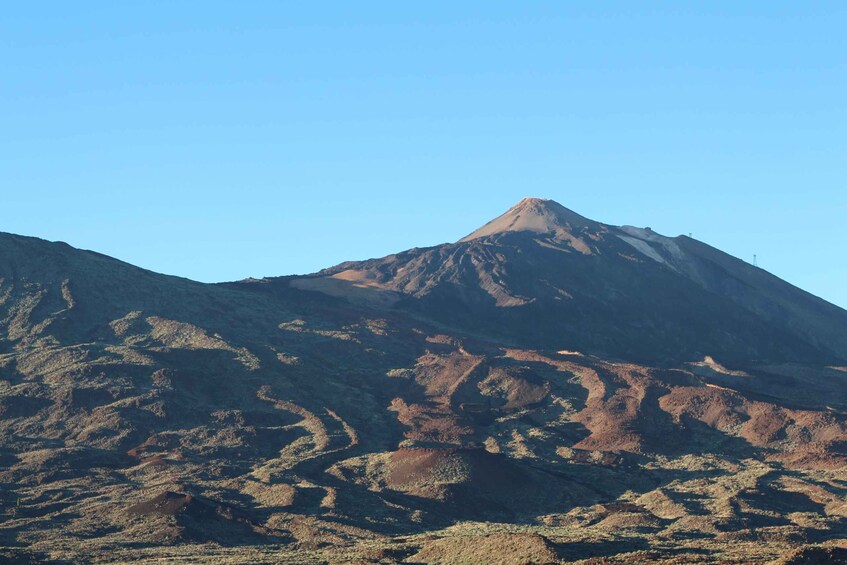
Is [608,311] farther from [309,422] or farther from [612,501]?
[612,501]

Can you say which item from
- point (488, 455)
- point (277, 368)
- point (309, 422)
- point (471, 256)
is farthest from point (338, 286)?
point (488, 455)

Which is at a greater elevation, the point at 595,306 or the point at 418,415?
the point at 595,306

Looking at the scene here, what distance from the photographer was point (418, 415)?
127562mm

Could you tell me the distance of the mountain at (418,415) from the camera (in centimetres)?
8519

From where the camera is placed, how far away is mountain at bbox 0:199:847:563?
85188 mm

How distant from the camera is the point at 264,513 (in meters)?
92.1

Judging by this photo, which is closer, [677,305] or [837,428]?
[837,428]

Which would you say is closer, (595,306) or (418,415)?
(418,415)

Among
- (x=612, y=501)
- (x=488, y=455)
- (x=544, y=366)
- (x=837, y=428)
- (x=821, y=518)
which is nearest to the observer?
(x=821, y=518)

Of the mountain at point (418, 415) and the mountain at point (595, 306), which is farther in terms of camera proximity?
the mountain at point (595, 306)

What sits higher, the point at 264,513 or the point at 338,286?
the point at 338,286

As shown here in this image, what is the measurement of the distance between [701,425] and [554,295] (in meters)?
59.9

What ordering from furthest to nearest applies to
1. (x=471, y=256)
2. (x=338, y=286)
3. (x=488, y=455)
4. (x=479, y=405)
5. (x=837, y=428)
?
(x=471, y=256) < (x=338, y=286) < (x=479, y=405) < (x=837, y=428) < (x=488, y=455)

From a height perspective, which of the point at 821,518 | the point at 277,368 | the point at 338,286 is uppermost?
Answer: the point at 338,286
